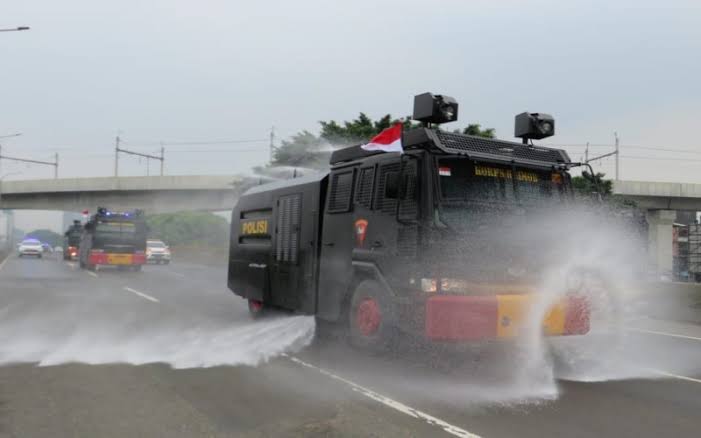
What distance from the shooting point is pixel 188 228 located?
145 metres

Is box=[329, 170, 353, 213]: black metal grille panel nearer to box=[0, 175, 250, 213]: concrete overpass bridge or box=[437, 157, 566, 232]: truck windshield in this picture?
box=[437, 157, 566, 232]: truck windshield

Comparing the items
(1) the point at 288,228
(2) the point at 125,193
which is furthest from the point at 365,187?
(2) the point at 125,193

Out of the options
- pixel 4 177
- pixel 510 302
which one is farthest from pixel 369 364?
pixel 4 177

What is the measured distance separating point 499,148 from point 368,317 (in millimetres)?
2512

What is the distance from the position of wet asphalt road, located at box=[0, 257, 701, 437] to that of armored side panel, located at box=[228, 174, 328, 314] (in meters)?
0.67

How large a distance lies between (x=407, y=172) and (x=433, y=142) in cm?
43

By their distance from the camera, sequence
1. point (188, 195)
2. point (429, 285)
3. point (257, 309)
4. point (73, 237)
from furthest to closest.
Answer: point (188, 195)
point (73, 237)
point (257, 309)
point (429, 285)

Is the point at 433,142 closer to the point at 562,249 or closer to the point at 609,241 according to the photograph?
the point at 562,249

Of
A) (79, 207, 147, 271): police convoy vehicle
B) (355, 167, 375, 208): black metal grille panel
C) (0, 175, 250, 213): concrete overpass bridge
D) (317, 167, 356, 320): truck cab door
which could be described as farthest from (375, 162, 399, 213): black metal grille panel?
(0, 175, 250, 213): concrete overpass bridge

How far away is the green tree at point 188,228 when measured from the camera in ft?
456

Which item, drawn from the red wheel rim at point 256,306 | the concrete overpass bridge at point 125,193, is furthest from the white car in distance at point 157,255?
the red wheel rim at point 256,306

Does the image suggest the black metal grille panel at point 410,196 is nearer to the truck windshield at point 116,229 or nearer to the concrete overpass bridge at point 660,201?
the truck windshield at point 116,229

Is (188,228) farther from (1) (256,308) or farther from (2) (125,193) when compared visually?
(1) (256,308)

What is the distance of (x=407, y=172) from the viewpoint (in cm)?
682
